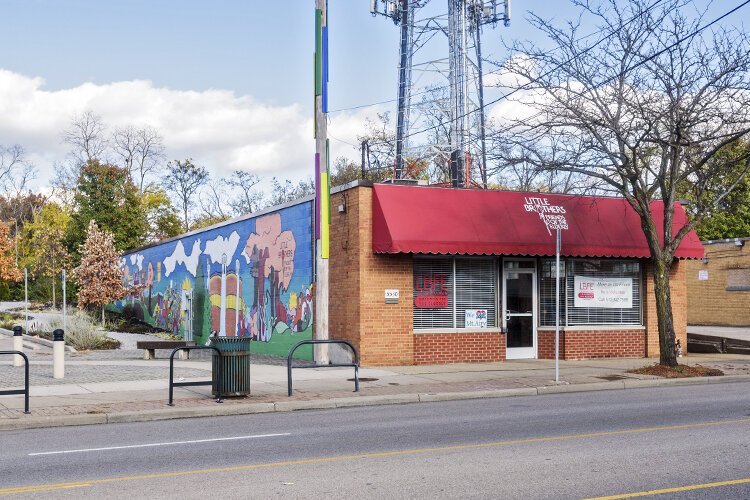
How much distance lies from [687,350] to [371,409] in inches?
585

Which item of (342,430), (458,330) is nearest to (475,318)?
(458,330)

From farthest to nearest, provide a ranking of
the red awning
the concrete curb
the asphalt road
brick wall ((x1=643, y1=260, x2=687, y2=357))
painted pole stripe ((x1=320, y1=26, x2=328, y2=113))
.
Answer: brick wall ((x1=643, y1=260, x2=687, y2=357)) → the red awning → painted pole stripe ((x1=320, y1=26, x2=328, y2=113)) → the concrete curb → the asphalt road

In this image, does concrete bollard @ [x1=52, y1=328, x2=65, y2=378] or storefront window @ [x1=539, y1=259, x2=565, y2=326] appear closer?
concrete bollard @ [x1=52, y1=328, x2=65, y2=378]

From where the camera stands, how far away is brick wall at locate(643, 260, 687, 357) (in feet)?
74.3

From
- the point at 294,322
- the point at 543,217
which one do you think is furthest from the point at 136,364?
the point at 543,217

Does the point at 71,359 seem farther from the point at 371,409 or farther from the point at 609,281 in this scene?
the point at 609,281

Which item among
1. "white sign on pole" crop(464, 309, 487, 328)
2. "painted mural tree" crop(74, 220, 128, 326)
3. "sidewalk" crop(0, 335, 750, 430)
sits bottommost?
"sidewalk" crop(0, 335, 750, 430)

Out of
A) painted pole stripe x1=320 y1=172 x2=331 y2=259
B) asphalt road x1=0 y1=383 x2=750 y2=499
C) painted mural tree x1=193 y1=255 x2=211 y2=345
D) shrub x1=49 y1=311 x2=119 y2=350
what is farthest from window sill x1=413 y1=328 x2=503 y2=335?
painted mural tree x1=193 y1=255 x2=211 y2=345

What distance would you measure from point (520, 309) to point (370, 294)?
4.48m

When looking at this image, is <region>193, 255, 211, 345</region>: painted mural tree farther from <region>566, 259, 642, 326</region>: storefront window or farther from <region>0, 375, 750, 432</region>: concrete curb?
<region>0, 375, 750, 432</region>: concrete curb

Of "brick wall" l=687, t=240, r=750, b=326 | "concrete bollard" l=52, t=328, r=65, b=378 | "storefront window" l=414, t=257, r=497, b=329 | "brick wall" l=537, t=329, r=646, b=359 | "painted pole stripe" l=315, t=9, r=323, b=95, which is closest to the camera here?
"concrete bollard" l=52, t=328, r=65, b=378

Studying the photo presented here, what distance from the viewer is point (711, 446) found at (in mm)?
9078

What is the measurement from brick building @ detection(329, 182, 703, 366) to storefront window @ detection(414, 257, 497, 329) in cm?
2

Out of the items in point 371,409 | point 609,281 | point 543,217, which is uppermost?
point 543,217
